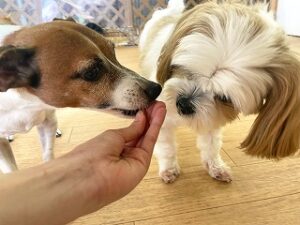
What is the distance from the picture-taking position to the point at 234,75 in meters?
0.87

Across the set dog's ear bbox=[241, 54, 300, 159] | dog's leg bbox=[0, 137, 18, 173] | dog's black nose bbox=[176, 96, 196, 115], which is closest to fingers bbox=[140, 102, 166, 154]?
dog's black nose bbox=[176, 96, 196, 115]

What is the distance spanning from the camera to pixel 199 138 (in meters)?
1.37

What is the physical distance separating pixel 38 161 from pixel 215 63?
100cm

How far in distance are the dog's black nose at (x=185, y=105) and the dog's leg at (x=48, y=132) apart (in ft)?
1.67

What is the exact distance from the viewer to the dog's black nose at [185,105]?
95 cm

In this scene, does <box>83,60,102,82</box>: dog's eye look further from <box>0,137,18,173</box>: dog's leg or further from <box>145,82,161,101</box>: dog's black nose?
<box>0,137,18,173</box>: dog's leg

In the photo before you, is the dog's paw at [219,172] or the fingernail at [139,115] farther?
the dog's paw at [219,172]

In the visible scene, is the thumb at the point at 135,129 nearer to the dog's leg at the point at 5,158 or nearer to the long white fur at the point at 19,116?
the long white fur at the point at 19,116

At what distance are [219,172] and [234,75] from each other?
1.81 ft

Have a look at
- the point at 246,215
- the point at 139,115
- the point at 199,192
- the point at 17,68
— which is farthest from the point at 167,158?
the point at 17,68

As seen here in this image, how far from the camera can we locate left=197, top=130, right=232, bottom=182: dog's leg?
1285mm

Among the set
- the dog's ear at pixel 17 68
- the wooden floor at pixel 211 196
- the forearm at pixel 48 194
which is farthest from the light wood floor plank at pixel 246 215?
the dog's ear at pixel 17 68

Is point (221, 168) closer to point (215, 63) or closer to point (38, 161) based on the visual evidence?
point (215, 63)

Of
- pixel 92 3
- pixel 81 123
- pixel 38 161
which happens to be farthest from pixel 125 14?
pixel 38 161
